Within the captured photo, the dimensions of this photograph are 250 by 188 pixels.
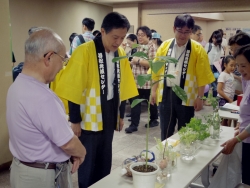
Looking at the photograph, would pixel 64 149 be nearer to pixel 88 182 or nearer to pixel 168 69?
pixel 88 182

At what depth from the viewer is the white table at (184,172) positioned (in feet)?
4.83

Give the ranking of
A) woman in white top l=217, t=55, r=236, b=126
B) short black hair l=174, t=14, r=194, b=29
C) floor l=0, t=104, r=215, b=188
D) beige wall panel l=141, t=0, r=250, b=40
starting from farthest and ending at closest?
beige wall panel l=141, t=0, r=250, b=40 → woman in white top l=217, t=55, r=236, b=126 → floor l=0, t=104, r=215, b=188 → short black hair l=174, t=14, r=194, b=29

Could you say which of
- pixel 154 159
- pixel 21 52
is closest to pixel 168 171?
pixel 154 159

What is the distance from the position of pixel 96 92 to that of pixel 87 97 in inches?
3.0

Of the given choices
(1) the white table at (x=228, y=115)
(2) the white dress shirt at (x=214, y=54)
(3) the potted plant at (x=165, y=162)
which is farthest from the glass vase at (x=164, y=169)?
(2) the white dress shirt at (x=214, y=54)

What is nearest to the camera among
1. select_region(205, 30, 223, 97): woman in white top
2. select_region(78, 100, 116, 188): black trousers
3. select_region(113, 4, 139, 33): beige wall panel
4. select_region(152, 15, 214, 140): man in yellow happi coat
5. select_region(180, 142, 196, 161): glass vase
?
select_region(180, 142, 196, 161): glass vase

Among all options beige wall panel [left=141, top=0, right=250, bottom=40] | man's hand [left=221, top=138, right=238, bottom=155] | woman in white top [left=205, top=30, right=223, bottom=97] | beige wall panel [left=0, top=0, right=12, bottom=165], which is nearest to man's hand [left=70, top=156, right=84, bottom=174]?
man's hand [left=221, top=138, right=238, bottom=155]

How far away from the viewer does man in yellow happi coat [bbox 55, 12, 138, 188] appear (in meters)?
1.91

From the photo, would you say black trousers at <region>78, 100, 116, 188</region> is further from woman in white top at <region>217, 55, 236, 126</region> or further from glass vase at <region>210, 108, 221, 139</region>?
woman in white top at <region>217, 55, 236, 126</region>

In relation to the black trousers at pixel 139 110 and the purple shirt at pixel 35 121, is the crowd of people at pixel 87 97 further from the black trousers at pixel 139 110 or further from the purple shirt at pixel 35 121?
the black trousers at pixel 139 110

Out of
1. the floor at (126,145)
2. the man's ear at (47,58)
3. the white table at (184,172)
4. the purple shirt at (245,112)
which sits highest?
the man's ear at (47,58)

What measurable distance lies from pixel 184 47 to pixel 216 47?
12.1 ft

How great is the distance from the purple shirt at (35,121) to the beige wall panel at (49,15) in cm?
597

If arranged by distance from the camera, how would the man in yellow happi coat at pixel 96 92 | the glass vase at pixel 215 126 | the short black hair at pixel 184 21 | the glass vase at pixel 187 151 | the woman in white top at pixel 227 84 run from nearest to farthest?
the glass vase at pixel 187 151 < the man in yellow happi coat at pixel 96 92 < the glass vase at pixel 215 126 < the short black hair at pixel 184 21 < the woman in white top at pixel 227 84
